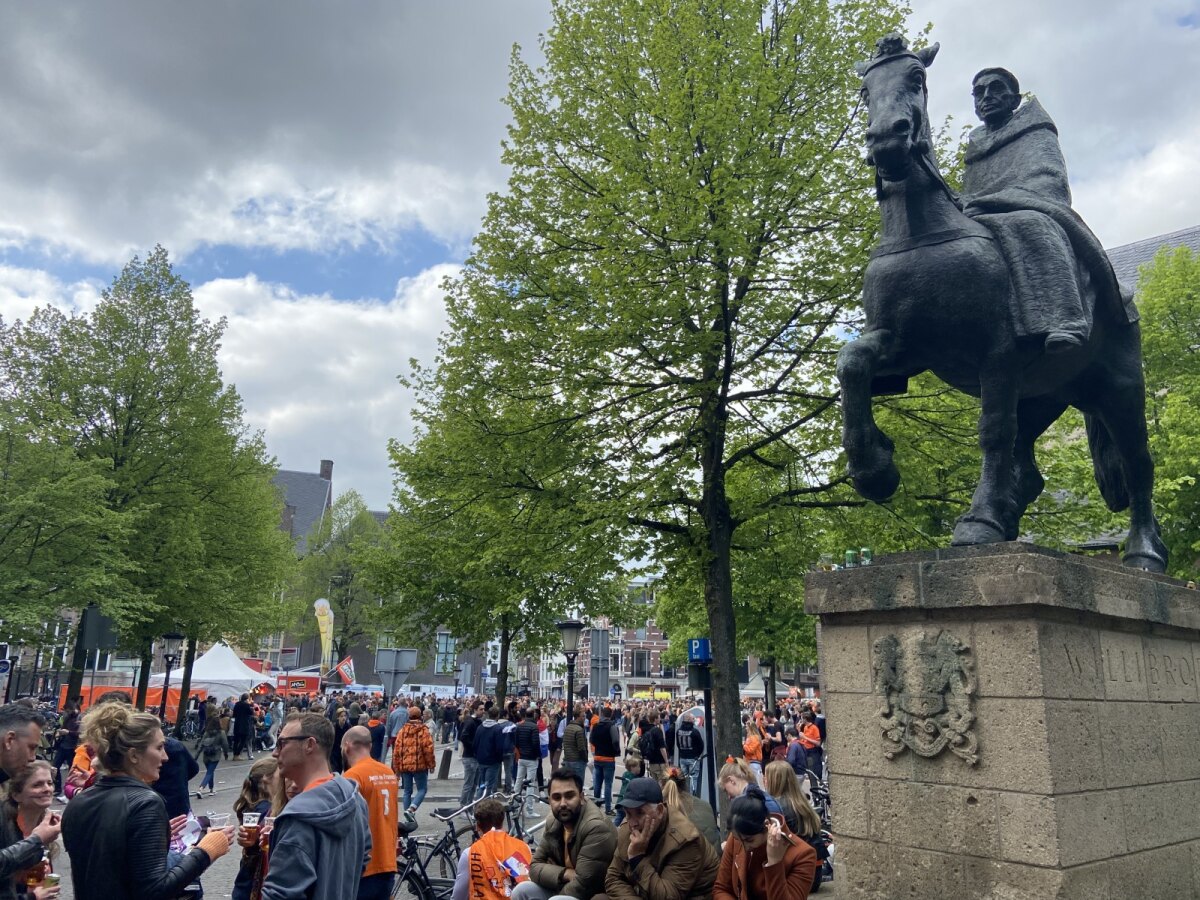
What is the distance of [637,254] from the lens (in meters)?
12.5

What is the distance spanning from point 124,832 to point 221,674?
3550 cm

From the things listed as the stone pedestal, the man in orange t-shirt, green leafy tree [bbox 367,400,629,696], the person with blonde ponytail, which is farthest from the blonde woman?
green leafy tree [bbox 367,400,629,696]

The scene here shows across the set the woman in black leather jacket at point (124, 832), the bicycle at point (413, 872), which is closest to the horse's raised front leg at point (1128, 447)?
the woman in black leather jacket at point (124, 832)

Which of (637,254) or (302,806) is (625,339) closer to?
(637,254)

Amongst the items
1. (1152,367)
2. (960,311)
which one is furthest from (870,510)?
(1152,367)

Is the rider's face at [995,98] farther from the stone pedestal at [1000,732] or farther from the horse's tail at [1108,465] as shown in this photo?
the stone pedestal at [1000,732]

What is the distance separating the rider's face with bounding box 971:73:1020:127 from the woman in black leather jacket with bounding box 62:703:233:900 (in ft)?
18.5

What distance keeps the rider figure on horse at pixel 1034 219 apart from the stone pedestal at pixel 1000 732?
1.27 m

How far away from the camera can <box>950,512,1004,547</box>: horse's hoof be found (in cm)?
466

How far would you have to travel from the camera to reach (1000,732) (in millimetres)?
4121

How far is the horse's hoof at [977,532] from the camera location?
4.66 metres

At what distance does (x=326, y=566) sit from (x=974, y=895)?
185 feet

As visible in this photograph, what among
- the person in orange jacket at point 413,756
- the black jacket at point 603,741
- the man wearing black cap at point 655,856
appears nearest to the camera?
the man wearing black cap at point 655,856

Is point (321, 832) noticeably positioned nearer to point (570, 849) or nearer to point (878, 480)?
point (570, 849)
